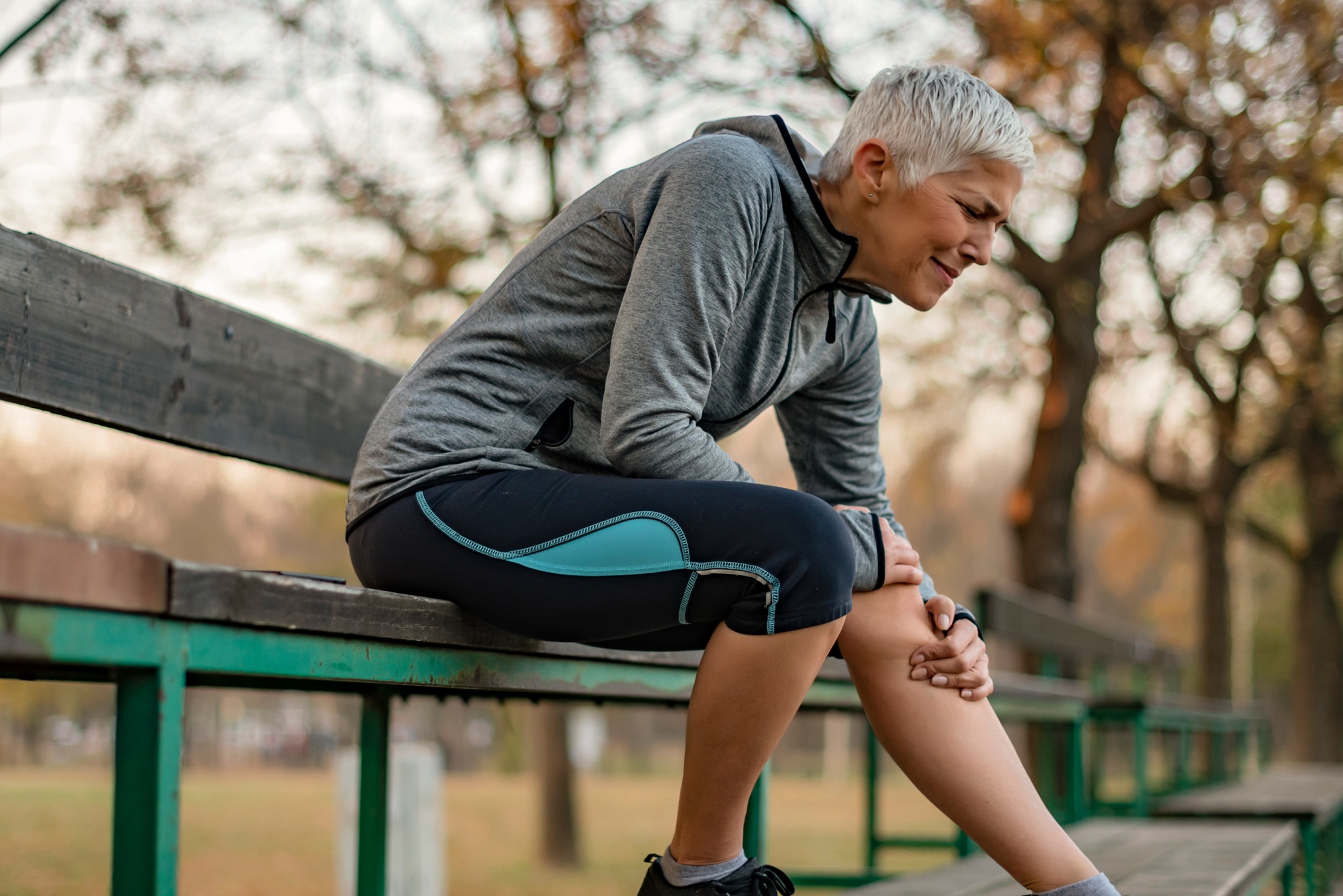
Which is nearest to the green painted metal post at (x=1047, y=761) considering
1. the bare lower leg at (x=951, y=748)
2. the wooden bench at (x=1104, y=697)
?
the wooden bench at (x=1104, y=697)

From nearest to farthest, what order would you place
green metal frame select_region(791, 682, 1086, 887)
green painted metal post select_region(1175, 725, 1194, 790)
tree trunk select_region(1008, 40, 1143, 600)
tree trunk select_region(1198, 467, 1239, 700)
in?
green metal frame select_region(791, 682, 1086, 887) < tree trunk select_region(1008, 40, 1143, 600) < green painted metal post select_region(1175, 725, 1194, 790) < tree trunk select_region(1198, 467, 1239, 700)

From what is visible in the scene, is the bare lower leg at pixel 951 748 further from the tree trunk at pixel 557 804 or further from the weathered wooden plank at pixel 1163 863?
the tree trunk at pixel 557 804

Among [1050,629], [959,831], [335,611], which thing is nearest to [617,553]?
[335,611]

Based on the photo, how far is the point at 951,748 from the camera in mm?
1793

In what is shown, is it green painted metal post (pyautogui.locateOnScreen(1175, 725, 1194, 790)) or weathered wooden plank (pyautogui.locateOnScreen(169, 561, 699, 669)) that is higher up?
weathered wooden plank (pyautogui.locateOnScreen(169, 561, 699, 669))

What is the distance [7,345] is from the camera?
1.81 m

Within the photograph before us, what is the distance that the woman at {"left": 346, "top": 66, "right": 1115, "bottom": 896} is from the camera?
5.24ft

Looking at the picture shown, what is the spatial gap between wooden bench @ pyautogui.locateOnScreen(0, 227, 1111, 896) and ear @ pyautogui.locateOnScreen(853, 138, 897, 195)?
776 mm

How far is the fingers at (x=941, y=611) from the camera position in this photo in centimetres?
183

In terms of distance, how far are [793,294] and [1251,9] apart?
694 centimetres

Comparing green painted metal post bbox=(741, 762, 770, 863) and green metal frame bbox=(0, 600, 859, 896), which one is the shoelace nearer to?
green metal frame bbox=(0, 600, 859, 896)

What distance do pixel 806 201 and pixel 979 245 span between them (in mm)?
268

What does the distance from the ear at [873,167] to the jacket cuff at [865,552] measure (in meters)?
0.48

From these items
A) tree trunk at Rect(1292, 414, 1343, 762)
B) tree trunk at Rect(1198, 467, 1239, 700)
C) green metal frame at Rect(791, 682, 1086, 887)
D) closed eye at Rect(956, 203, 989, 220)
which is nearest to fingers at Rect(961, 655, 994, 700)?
closed eye at Rect(956, 203, 989, 220)
